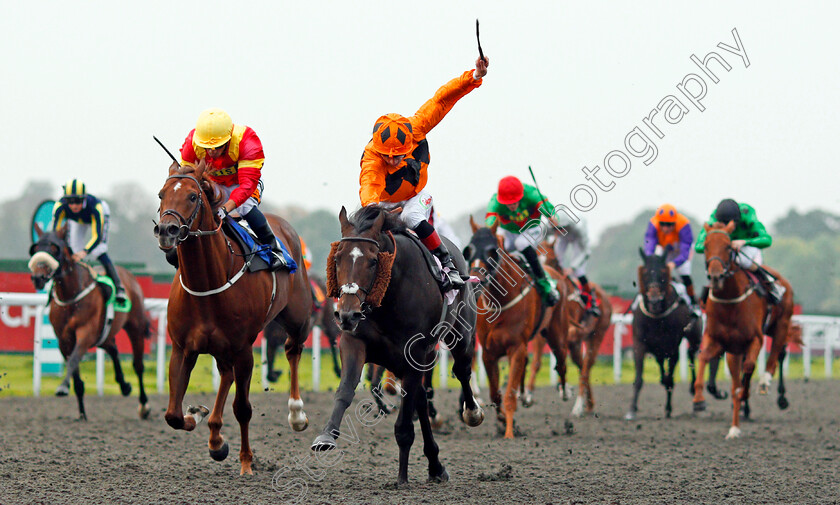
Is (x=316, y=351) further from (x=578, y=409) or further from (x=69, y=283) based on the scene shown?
(x=69, y=283)

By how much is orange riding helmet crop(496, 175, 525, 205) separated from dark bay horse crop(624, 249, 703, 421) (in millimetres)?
2321

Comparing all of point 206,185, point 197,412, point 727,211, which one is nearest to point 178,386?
point 197,412

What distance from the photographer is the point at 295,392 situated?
671 centimetres

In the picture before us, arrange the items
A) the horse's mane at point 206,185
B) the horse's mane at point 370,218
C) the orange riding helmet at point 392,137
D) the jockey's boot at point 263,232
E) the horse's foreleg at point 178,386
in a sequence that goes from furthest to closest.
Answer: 1. the jockey's boot at point 263,232
2. the orange riding helmet at point 392,137
3. the horse's foreleg at point 178,386
4. the horse's mane at point 206,185
5. the horse's mane at point 370,218

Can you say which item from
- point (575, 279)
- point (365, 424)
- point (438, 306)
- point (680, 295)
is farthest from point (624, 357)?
point (438, 306)

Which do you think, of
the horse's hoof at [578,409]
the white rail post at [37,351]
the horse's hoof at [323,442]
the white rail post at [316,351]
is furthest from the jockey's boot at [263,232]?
the white rail post at [316,351]

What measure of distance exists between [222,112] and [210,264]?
108cm

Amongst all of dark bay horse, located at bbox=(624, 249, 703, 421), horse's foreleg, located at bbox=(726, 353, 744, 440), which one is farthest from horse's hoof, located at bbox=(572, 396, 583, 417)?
horse's foreleg, located at bbox=(726, 353, 744, 440)

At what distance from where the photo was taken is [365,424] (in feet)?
30.8

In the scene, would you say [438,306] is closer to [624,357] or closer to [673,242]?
[673,242]

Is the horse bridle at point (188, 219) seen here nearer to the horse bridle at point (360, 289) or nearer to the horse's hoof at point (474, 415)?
the horse bridle at point (360, 289)

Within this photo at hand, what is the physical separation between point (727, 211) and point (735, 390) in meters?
1.83

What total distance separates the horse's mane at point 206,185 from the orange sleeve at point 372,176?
33.7 inches

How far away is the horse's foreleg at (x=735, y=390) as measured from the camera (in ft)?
28.7
